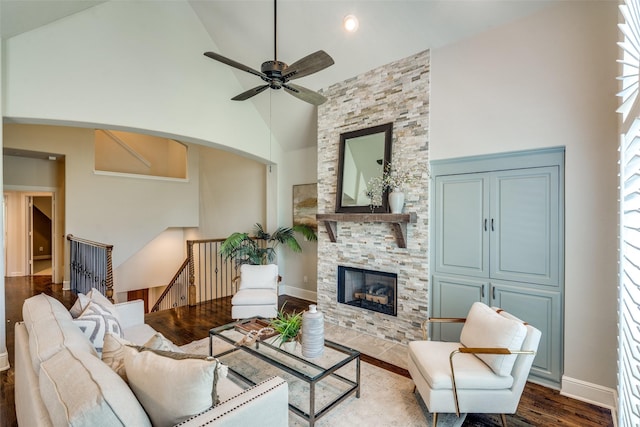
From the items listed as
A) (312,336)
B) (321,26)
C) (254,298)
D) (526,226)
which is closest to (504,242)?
(526,226)

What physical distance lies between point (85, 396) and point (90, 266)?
485 centimetres

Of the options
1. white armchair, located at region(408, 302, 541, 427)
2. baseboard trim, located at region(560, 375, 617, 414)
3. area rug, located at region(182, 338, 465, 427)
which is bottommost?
area rug, located at region(182, 338, 465, 427)

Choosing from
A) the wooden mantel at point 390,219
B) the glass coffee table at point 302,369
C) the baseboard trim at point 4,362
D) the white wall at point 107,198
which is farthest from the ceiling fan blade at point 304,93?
the white wall at point 107,198

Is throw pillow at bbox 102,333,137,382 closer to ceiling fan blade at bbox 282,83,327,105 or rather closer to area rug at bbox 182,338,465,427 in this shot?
area rug at bbox 182,338,465,427

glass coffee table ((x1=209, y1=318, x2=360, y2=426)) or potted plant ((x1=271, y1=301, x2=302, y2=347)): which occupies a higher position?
potted plant ((x1=271, y1=301, x2=302, y2=347))

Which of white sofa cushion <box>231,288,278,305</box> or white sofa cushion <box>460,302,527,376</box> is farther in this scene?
white sofa cushion <box>231,288,278,305</box>

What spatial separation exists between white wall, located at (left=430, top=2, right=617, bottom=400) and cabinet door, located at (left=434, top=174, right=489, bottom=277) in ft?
1.51

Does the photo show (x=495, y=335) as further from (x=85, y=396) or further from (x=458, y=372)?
(x=85, y=396)

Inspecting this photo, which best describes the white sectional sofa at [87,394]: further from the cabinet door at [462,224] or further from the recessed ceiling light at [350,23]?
the recessed ceiling light at [350,23]

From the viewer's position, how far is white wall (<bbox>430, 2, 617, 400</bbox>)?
99.0 inches

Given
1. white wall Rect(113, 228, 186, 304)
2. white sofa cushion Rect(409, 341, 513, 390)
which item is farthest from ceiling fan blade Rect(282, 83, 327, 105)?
white wall Rect(113, 228, 186, 304)

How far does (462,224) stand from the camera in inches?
134

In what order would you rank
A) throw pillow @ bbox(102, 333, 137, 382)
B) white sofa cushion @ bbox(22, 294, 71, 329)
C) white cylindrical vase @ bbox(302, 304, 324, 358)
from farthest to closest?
white cylindrical vase @ bbox(302, 304, 324, 358)
white sofa cushion @ bbox(22, 294, 71, 329)
throw pillow @ bbox(102, 333, 137, 382)

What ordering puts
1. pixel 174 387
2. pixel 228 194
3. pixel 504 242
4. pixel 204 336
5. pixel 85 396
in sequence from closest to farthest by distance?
pixel 85 396, pixel 174 387, pixel 504 242, pixel 204 336, pixel 228 194
